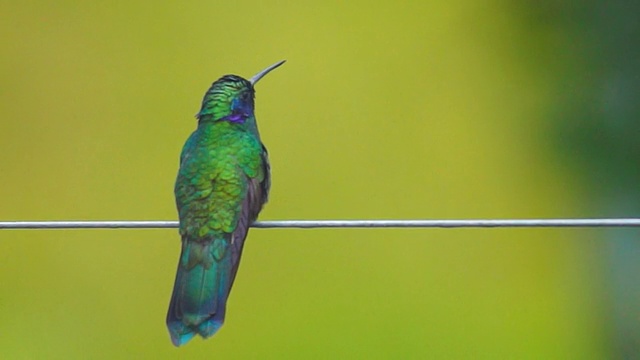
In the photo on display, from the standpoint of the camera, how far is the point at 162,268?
366 centimetres

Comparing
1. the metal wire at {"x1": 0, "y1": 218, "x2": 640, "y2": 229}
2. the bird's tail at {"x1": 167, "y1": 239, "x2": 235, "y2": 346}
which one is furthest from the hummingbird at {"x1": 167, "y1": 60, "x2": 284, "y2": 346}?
the metal wire at {"x1": 0, "y1": 218, "x2": 640, "y2": 229}

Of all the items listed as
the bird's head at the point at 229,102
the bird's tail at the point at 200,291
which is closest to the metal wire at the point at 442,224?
the bird's tail at the point at 200,291

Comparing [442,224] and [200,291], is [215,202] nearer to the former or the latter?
[200,291]

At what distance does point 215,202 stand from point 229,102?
0.41m

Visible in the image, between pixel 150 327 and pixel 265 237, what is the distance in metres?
0.58

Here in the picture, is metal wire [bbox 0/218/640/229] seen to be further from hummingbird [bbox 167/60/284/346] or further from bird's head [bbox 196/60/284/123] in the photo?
bird's head [bbox 196/60/284/123]

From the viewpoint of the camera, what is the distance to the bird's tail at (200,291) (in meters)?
2.26

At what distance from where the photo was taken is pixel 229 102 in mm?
2729

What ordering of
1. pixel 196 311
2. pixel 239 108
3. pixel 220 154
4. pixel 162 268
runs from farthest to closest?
1. pixel 162 268
2. pixel 239 108
3. pixel 220 154
4. pixel 196 311

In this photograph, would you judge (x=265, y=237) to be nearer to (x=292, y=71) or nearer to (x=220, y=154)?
(x=292, y=71)

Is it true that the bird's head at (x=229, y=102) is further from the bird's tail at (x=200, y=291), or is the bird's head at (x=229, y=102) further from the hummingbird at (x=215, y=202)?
the bird's tail at (x=200, y=291)

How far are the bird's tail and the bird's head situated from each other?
0.47 m

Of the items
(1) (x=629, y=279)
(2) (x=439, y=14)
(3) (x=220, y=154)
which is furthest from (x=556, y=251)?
(3) (x=220, y=154)

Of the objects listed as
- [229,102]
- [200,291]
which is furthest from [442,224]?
[229,102]
